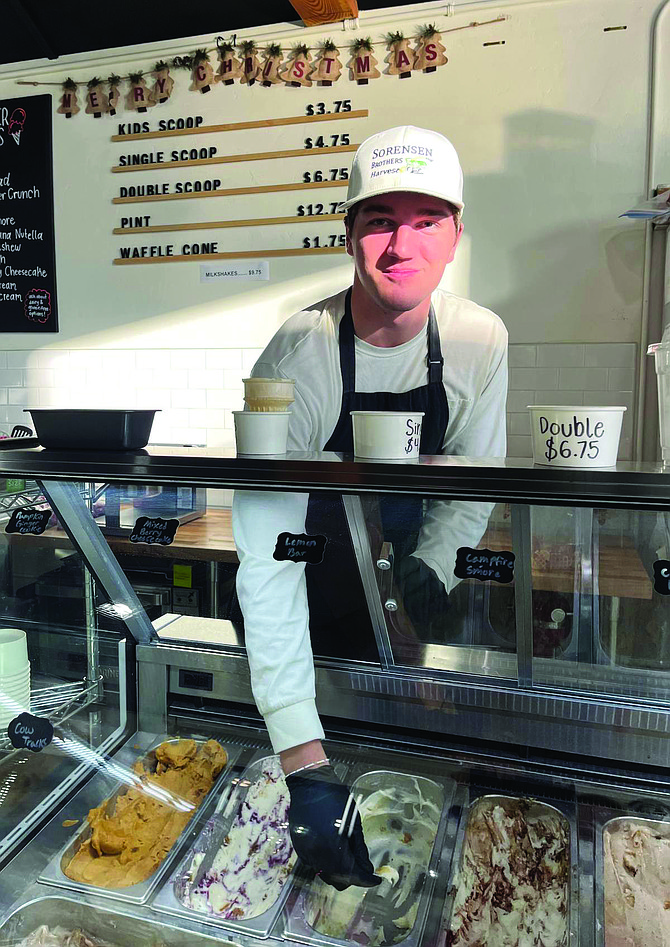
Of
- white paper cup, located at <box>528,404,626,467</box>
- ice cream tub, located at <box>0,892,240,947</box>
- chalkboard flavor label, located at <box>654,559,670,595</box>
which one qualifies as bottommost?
ice cream tub, located at <box>0,892,240,947</box>

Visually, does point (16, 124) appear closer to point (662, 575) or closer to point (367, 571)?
point (367, 571)

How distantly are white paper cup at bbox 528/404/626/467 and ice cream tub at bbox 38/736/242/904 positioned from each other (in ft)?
2.66

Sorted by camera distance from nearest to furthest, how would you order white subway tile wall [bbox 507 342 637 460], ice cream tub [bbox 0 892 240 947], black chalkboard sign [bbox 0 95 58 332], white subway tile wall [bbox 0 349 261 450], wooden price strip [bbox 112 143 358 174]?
1. ice cream tub [bbox 0 892 240 947]
2. white subway tile wall [bbox 507 342 637 460]
3. wooden price strip [bbox 112 143 358 174]
4. white subway tile wall [bbox 0 349 261 450]
5. black chalkboard sign [bbox 0 95 58 332]

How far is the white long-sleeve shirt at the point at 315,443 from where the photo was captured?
1.16m

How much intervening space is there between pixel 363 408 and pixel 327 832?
113 cm

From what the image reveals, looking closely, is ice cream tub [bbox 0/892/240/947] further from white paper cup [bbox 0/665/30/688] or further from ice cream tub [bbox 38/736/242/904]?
white paper cup [bbox 0/665/30/688]

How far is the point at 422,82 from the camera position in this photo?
129 inches

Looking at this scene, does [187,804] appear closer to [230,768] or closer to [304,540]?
[230,768]

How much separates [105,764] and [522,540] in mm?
903

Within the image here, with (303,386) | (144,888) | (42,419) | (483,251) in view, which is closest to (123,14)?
(483,251)

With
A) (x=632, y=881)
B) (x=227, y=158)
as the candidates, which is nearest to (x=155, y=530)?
(x=632, y=881)

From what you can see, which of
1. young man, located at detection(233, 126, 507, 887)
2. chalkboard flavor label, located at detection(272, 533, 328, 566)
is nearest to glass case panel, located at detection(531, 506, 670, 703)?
young man, located at detection(233, 126, 507, 887)

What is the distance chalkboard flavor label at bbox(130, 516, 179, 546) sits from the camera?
1248mm

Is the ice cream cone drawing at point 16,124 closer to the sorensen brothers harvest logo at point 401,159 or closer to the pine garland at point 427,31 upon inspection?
the pine garland at point 427,31
